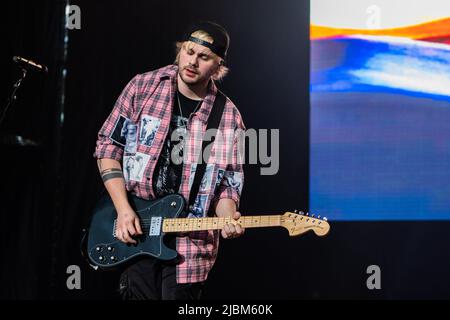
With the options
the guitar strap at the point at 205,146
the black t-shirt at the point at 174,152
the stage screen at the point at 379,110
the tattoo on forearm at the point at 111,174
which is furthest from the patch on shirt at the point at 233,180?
the stage screen at the point at 379,110

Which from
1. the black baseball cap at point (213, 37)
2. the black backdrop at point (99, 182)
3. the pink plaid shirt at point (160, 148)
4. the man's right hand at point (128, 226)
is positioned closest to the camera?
the man's right hand at point (128, 226)

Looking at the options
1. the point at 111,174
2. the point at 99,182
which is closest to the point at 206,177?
the point at 111,174

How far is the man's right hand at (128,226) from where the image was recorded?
2.67m

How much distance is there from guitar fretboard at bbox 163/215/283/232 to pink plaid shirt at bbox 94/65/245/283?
6 centimetres

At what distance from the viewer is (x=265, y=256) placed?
3648mm

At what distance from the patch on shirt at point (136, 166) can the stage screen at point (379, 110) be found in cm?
122

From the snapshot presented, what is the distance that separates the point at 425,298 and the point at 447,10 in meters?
1.72

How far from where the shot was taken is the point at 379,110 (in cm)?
363

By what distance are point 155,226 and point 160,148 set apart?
35 centimetres

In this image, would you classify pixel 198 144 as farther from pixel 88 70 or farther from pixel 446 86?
pixel 446 86

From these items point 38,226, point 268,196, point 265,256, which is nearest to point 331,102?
point 268,196

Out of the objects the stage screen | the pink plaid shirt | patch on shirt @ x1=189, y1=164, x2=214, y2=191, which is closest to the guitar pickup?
the pink plaid shirt

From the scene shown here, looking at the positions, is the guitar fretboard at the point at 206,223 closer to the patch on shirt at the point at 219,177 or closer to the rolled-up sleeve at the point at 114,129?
the patch on shirt at the point at 219,177

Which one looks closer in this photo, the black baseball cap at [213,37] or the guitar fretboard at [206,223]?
the guitar fretboard at [206,223]
